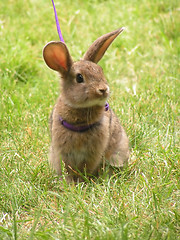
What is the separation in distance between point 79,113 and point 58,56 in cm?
48

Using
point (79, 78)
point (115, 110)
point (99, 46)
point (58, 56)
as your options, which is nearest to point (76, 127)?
point (79, 78)

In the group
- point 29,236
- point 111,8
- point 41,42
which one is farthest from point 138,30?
point 29,236

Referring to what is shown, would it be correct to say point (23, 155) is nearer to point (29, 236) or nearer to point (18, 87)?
point (29, 236)

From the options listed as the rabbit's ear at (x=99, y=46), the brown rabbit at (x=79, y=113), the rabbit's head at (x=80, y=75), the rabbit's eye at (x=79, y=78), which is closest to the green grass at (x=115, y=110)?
the brown rabbit at (x=79, y=113)

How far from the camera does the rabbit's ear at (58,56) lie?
10.0 ft

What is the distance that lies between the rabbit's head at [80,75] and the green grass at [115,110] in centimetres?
65

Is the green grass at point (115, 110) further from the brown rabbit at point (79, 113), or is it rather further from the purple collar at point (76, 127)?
the purple collar at point (76, 127)

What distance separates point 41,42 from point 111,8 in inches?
57.1

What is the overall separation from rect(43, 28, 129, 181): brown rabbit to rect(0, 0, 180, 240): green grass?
0.20 m

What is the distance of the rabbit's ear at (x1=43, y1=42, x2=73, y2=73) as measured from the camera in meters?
3.05

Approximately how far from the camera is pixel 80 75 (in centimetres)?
307

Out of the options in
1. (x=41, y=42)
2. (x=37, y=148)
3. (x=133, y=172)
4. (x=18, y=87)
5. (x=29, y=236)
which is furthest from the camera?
(x=41, y=42)

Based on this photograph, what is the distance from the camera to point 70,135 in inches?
124

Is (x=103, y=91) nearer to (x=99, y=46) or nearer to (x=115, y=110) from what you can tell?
(x=99, y=46)
